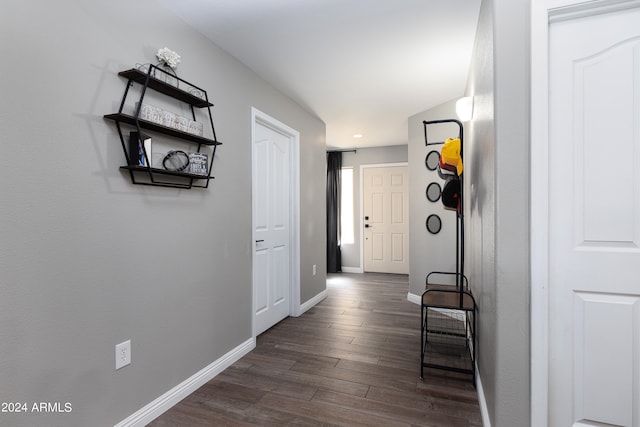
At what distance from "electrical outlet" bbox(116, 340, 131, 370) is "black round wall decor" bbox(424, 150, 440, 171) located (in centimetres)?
368

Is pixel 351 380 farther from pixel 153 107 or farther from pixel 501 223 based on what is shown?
pixel 153 107

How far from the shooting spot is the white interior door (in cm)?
135

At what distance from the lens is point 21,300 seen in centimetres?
→ 130

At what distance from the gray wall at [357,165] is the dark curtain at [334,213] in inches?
6.9

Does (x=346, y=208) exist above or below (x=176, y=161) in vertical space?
below

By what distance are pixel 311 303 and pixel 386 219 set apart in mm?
2841

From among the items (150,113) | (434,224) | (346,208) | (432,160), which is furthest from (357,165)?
(150,113)

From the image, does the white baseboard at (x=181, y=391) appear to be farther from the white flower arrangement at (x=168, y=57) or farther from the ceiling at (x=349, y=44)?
the ceiling at (x=349, y=44)

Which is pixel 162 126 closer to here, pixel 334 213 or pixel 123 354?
pixel 123 354

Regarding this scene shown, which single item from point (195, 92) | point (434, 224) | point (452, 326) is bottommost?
point (452, 326)

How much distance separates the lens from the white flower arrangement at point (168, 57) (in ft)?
6.27

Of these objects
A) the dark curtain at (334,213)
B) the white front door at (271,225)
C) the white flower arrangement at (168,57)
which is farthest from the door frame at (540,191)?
the dark curtain at (334,213)

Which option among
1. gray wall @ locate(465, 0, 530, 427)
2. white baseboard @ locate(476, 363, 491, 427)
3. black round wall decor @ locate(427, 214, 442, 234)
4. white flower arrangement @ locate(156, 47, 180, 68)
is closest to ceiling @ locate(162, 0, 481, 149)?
white flower arrangement @ locate(156, 47, 180, 68)

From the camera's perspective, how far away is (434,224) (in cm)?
412
